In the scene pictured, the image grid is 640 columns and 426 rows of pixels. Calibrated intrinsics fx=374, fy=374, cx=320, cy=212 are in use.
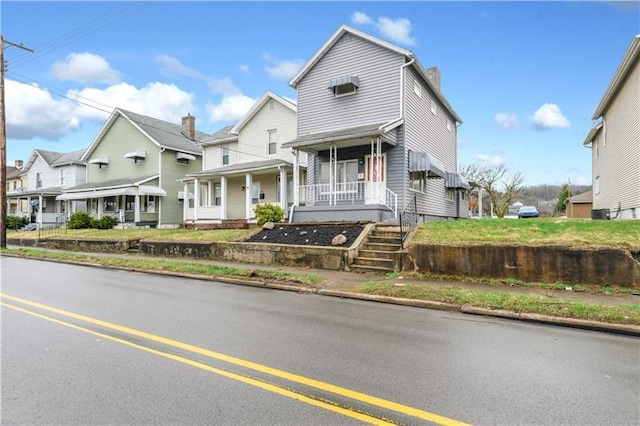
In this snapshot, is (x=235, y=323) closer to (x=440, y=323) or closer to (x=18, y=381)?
(x=18, y=381)

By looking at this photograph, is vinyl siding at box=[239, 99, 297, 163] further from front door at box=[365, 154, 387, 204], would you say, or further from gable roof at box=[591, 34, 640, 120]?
gable roof at box=[591, 34, 640, 120]

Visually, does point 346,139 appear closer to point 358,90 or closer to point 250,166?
point 358,90

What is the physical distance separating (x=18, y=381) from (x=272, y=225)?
12113mm

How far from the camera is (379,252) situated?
11531 millimetres

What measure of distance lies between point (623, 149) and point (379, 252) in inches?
491

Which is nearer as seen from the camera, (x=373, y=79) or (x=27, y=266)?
(x=27, y=266)

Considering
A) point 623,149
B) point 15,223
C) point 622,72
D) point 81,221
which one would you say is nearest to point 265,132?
point 81,221

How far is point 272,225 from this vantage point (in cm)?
1584

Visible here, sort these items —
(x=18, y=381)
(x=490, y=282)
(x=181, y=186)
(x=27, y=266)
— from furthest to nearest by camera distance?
1. (x=181, y=186)
2. (x=27, y=266)
3. (x=490, y=282)
4. (x=18, y=381)

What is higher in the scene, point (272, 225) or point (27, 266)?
point (272, 225)

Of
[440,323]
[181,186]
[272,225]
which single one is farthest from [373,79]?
[181,186]

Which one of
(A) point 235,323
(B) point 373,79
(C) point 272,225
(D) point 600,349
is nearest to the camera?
(D) point 600,349

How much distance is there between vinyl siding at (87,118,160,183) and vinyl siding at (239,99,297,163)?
9.36 m

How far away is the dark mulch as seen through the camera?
13.0 metres
